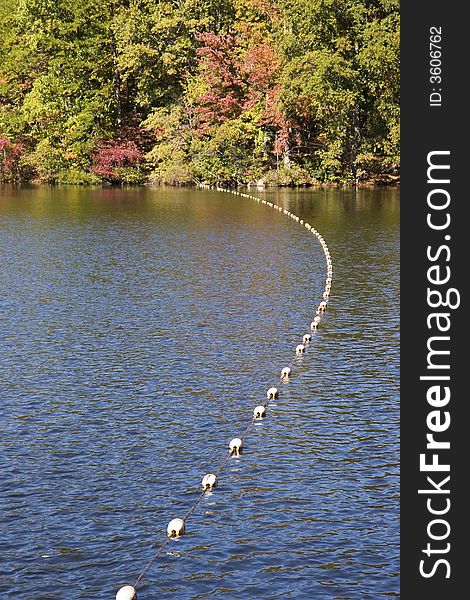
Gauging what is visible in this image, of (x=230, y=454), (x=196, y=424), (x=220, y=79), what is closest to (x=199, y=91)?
(x=220, y=79)

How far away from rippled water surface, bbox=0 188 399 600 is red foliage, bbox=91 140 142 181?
49416mm

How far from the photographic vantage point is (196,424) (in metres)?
24.4

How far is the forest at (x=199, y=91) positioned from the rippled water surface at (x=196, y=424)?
33.5 m

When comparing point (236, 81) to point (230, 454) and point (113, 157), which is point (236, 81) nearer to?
point (113, 157)

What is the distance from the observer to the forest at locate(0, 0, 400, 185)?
79438 millimetres

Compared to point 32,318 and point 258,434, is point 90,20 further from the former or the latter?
point 258,434

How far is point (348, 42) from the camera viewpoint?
7875 cm

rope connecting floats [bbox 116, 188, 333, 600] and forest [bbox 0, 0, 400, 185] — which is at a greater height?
forest [bbox 0, 0, 400, 185]

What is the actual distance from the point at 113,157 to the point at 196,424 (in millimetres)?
76270

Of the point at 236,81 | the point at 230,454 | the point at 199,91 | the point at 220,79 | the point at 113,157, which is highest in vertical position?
the point at 220,79

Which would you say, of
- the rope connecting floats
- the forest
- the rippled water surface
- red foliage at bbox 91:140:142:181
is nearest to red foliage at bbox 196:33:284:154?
the forest

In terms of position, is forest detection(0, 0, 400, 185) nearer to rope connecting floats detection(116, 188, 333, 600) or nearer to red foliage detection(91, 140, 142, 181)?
red foliage detection(91, 140, 142, 181)

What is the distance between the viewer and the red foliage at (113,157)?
98.5 meters

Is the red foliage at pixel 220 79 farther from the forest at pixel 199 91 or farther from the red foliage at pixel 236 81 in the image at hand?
the forest at pixel 199 91
